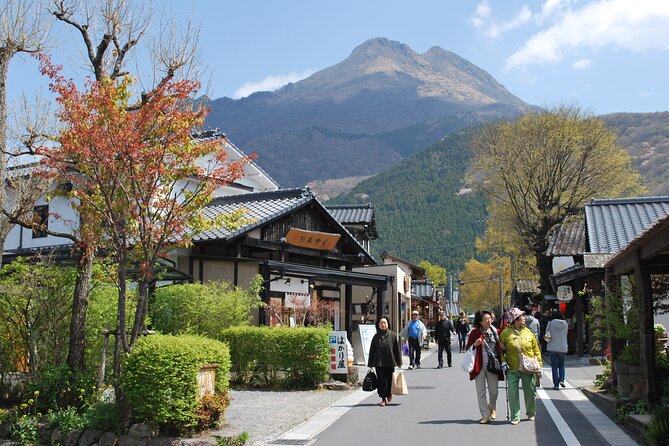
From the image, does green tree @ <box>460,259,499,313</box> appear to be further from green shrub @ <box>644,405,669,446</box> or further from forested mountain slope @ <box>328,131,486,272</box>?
green shrub @ <box>644,405,669,446</box>

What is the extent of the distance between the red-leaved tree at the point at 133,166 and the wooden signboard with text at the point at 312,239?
44.5 feet

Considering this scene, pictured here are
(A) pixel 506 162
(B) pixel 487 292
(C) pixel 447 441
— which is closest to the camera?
(C) pixel 447 441

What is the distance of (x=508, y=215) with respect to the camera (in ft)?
125

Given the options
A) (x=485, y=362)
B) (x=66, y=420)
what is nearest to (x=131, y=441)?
(x=66, y=420)

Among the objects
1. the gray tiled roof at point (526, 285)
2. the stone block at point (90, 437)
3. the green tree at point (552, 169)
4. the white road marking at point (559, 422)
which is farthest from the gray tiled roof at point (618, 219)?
the gray tiled roof at point (526, 285)

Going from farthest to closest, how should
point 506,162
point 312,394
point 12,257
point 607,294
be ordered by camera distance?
1. point 506,162
2. point 12,257
3. point 312,394
4. point 607,294

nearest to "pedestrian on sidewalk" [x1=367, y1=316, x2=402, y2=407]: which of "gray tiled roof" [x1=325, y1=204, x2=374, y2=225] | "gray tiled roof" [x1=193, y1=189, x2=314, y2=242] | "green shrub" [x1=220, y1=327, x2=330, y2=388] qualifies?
"green shrub" [x1=220, y1=327, x2=330, y2=388]

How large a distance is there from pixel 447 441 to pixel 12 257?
1780 cm

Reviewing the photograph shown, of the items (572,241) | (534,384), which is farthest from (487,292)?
(534,384)

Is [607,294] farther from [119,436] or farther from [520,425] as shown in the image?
[119,436]

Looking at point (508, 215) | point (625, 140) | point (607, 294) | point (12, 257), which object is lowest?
point (607, 294)

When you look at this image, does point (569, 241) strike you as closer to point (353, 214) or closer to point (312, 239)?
point (312, 239)

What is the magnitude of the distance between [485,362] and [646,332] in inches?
96.1

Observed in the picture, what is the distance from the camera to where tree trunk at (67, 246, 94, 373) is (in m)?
11.4
